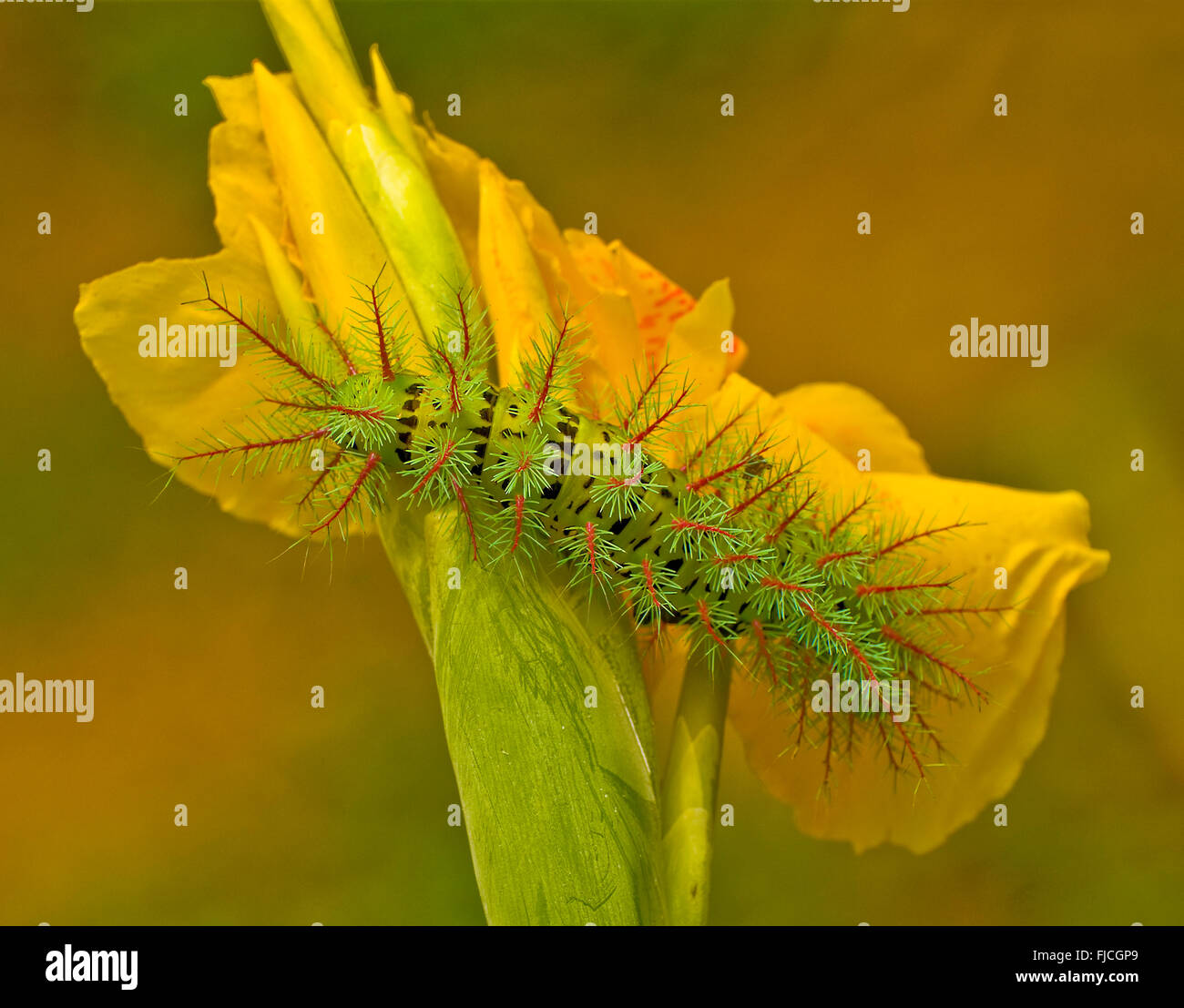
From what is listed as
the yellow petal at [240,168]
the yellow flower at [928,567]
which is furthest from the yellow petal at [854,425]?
the yellow petal at [240,168]

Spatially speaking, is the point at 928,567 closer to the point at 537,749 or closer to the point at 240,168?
the point at 537,749

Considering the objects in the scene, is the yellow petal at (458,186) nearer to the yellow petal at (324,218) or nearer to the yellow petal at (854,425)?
the yellow petal at (324,218)

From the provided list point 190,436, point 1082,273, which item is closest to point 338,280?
point 190,436

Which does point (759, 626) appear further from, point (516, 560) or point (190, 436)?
point (190, 436)

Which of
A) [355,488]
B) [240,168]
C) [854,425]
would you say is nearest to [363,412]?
[355,488]

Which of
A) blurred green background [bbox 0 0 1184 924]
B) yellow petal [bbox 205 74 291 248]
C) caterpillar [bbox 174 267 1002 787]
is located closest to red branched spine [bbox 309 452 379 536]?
caterpillar [bbox 174 267 1002 787]

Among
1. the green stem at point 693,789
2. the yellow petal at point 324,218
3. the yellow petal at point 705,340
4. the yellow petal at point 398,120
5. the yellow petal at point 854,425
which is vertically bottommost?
the green stem at point 693,789

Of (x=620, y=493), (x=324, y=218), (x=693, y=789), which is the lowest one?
(x=693, y=789)
